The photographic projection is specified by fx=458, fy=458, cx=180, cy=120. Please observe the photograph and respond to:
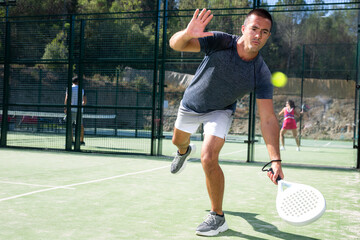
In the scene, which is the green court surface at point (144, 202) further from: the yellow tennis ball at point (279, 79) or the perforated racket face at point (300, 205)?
the yellow tennis ball at point (279, 79)

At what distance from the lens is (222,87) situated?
357cm

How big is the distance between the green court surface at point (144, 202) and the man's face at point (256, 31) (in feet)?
4.51

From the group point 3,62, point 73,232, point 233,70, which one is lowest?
point 73,232

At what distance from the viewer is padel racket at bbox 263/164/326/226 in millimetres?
2641

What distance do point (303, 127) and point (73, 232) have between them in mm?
21905

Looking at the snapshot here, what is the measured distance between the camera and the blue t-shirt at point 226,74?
11.4 ft

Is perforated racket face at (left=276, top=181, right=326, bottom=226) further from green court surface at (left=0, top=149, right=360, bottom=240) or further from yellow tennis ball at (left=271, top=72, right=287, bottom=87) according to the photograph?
yellow tennis ball at (left=271, top=72, right=287, bottom=87)

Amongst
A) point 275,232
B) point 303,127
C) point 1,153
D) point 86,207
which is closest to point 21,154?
point 1,153

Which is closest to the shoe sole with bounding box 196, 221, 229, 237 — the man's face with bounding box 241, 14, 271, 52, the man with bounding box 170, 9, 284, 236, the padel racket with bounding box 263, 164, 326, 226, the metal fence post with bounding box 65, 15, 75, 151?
the man with bounding box 170, 9, 284, 236

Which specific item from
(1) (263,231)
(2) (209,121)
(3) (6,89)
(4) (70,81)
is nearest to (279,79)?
(4) (70,81)

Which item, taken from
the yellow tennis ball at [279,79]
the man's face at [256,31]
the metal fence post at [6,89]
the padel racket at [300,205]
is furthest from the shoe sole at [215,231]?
the yellow tennis ball at [279,79]

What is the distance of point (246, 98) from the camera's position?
75.2 feet

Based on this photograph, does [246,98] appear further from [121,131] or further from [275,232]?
[275,232]

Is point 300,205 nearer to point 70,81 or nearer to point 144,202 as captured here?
point 144,202
